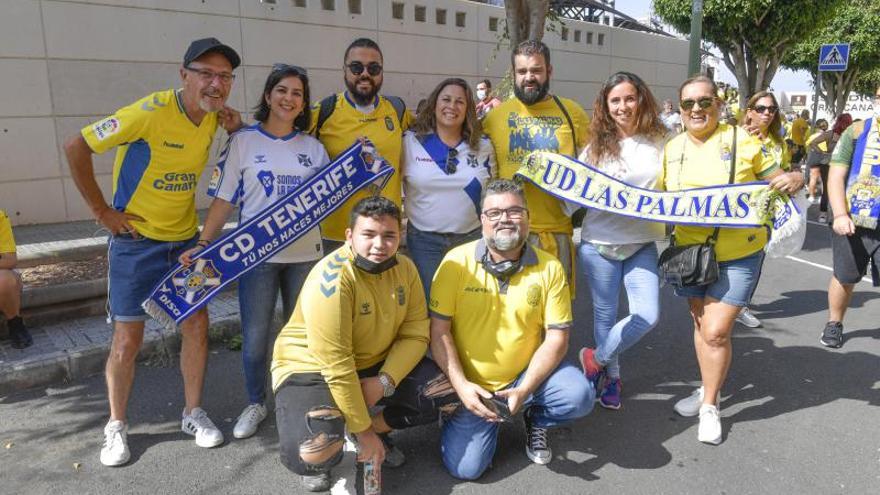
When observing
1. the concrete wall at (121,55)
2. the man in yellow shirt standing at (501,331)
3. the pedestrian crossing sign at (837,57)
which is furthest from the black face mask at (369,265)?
the pedestrian crossing sign at (837,57)

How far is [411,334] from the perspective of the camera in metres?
3.12

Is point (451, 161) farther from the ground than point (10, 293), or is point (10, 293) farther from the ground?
point (451, 161)

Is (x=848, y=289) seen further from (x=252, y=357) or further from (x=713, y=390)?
(x=252, y=357)

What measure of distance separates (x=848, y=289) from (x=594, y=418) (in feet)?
9.03

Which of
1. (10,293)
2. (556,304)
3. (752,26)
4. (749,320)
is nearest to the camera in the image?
(556,304)

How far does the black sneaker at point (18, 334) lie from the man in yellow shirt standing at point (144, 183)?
1628mm

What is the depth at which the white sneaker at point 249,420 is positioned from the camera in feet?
11.6

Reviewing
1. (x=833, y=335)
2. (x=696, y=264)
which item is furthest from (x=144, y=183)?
(x=833, y=335)

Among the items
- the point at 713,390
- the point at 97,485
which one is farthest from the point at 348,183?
the point at 713,390

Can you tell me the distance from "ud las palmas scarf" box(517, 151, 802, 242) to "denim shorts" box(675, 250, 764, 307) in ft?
0.59

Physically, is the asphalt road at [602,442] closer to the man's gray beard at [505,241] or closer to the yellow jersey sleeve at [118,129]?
the man's gray beard at [505,241]

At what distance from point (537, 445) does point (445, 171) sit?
1.58 metres

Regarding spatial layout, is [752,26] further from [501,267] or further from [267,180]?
[267,180]

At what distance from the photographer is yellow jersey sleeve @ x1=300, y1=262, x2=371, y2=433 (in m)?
2.78
